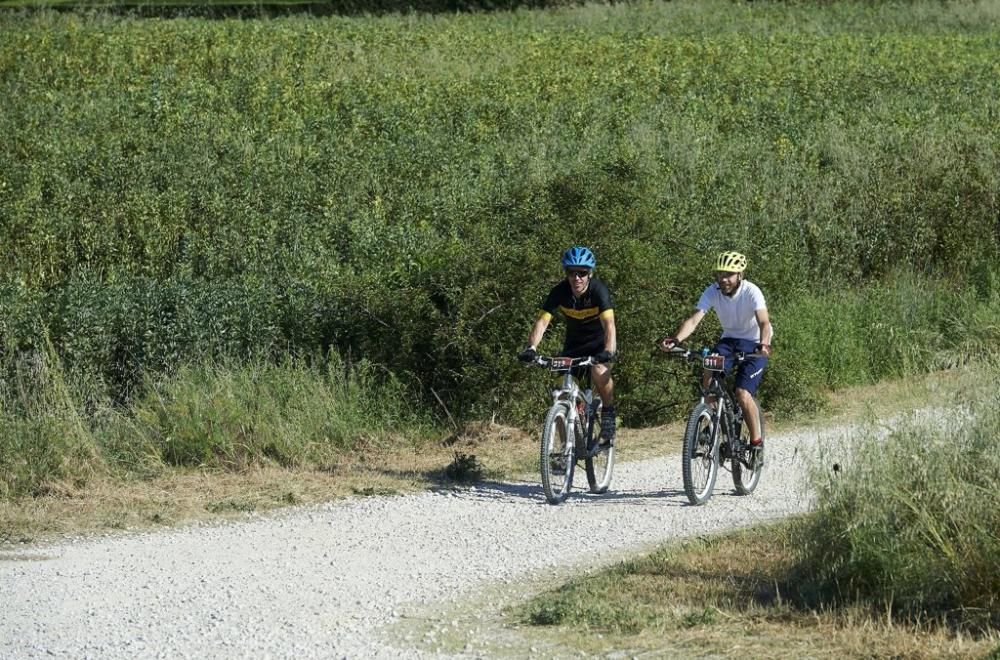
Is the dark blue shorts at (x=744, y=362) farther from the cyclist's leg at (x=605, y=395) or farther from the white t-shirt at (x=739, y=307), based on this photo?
the cyclist's leg at (x=605, y=395)

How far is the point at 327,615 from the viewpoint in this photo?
352 inches

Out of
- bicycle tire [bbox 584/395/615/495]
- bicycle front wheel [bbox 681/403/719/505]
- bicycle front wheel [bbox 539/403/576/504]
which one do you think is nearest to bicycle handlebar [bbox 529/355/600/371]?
bicycle front wheel [bbox 539/403/576/504]

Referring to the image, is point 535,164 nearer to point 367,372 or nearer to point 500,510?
point 367,372

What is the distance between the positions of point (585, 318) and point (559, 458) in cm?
116

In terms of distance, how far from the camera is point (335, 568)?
998cm

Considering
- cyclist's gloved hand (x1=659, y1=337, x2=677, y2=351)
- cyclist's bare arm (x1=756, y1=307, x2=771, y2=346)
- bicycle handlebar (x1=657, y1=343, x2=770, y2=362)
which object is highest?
cyclist's bare arm (x1=756, y1=307, x2=771, y2=346)

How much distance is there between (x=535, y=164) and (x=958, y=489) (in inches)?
498

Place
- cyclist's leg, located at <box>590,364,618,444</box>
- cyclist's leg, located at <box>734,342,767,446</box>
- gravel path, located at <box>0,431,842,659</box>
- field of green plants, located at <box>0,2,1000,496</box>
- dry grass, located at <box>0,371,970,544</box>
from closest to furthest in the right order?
gravel path, located at <box>0,431,842,659</box> < dry grass, located at <box>0,371,970,544</box> < cyclist's leg, located at <box>734,342,767,446</box> < cyclist's leg, located at <box>590,364,618,444</box> < field of green plants, located at <box>0,2,1000,496</box>

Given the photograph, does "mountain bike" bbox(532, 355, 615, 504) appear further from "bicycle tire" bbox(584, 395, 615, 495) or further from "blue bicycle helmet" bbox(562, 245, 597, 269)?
"blue bicycle helmet" bbox(562, 245, 597, 269)

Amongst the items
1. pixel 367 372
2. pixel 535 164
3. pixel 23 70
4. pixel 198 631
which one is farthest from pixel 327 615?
pixel 23 70

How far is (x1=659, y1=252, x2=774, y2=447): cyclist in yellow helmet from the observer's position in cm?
1158

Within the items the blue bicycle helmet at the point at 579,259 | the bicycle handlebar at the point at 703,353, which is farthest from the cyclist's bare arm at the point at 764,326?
the blue bicycle helmet at the point at 579,259

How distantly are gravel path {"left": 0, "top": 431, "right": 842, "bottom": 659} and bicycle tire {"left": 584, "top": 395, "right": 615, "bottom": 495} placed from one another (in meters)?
0.14

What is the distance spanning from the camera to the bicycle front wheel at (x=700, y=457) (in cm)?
1150
